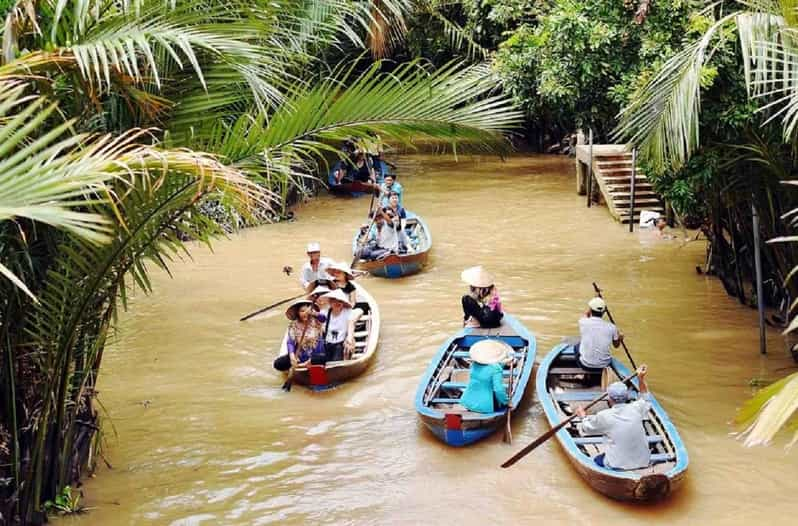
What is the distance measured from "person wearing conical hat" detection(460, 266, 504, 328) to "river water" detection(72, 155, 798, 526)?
2.62 feet

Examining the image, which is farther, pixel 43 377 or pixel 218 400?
pixel 218 400

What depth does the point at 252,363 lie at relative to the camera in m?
11.4

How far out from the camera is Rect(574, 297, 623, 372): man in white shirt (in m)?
9.49

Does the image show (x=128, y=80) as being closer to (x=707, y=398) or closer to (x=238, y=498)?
(x=238, y=498)

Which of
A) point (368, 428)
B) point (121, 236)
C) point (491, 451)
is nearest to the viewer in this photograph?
point (121, 236)

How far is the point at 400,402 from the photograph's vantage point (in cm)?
1012

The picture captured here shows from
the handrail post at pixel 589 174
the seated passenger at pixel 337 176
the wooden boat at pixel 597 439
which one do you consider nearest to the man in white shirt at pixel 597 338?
the wooden boat at pixel 597 439

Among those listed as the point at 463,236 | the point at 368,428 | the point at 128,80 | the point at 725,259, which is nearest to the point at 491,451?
the point at 368,428

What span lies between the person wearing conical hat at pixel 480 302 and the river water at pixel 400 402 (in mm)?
798

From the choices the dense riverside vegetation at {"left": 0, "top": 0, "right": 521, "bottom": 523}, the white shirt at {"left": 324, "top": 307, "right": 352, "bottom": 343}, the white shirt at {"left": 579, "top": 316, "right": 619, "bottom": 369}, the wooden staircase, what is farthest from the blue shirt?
the wooden staircase

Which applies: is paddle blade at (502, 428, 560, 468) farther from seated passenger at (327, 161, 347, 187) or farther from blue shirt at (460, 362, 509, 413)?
seated passenger at (327, 161, 347, 187)

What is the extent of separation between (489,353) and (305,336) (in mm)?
2339

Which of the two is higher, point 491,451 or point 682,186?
point 682,186

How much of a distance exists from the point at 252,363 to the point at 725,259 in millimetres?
6310
